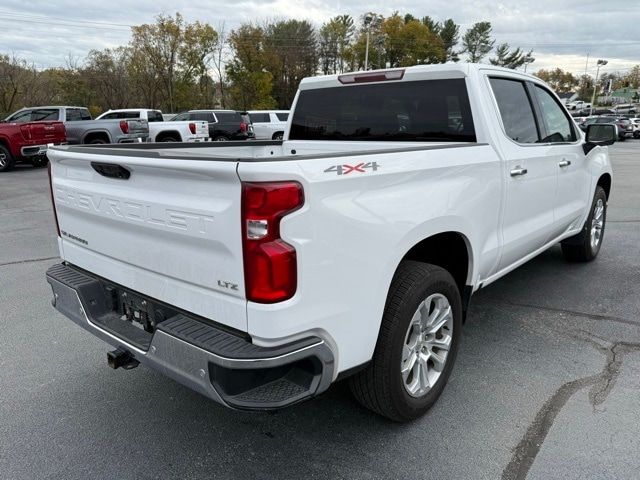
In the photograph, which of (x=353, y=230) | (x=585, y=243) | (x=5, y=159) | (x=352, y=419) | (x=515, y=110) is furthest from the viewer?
(x=5, y=159)

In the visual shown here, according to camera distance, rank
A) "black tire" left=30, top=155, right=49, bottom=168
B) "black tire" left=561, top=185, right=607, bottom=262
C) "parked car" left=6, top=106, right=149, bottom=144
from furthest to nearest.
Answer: "parked car" left=6, top=106, right=149, bottom=144 < "black tire" left=30, top=155, right=49, bottom=168 < "black tire" left=561, top=185, right=607, bottom=262

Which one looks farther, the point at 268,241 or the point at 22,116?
the point at 22,116

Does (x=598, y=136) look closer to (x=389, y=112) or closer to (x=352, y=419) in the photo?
(x=389, y=112)

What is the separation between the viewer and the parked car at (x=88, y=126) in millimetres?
16828

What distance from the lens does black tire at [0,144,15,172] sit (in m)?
15.5

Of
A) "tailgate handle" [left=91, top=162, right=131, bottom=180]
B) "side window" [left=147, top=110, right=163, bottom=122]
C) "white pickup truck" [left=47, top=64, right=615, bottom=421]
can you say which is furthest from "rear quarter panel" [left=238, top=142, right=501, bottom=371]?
"side window" [left=147, top=110, right=163, bottom=122]

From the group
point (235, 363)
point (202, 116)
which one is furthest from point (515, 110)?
point (202, 116)

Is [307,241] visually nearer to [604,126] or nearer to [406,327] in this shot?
[406,327]

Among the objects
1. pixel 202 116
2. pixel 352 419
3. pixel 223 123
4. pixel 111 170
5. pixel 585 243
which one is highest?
pixel 111 170

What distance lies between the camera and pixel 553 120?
453 centimetres

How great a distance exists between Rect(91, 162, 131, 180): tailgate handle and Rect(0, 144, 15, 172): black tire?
15406 mm

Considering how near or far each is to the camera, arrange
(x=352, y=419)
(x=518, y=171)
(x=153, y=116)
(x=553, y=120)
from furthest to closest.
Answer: (x=153, y=116) → (x=553, y=120) → (x=518, y=171) → (x=352, y=419)

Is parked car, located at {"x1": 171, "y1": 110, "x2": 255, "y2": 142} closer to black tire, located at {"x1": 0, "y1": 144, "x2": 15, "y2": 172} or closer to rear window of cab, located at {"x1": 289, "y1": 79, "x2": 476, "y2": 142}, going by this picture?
black tire, located at {"x1": 0, "y1": 144, "x2": 15, "y2": 172}

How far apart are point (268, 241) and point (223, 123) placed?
72.8ft
